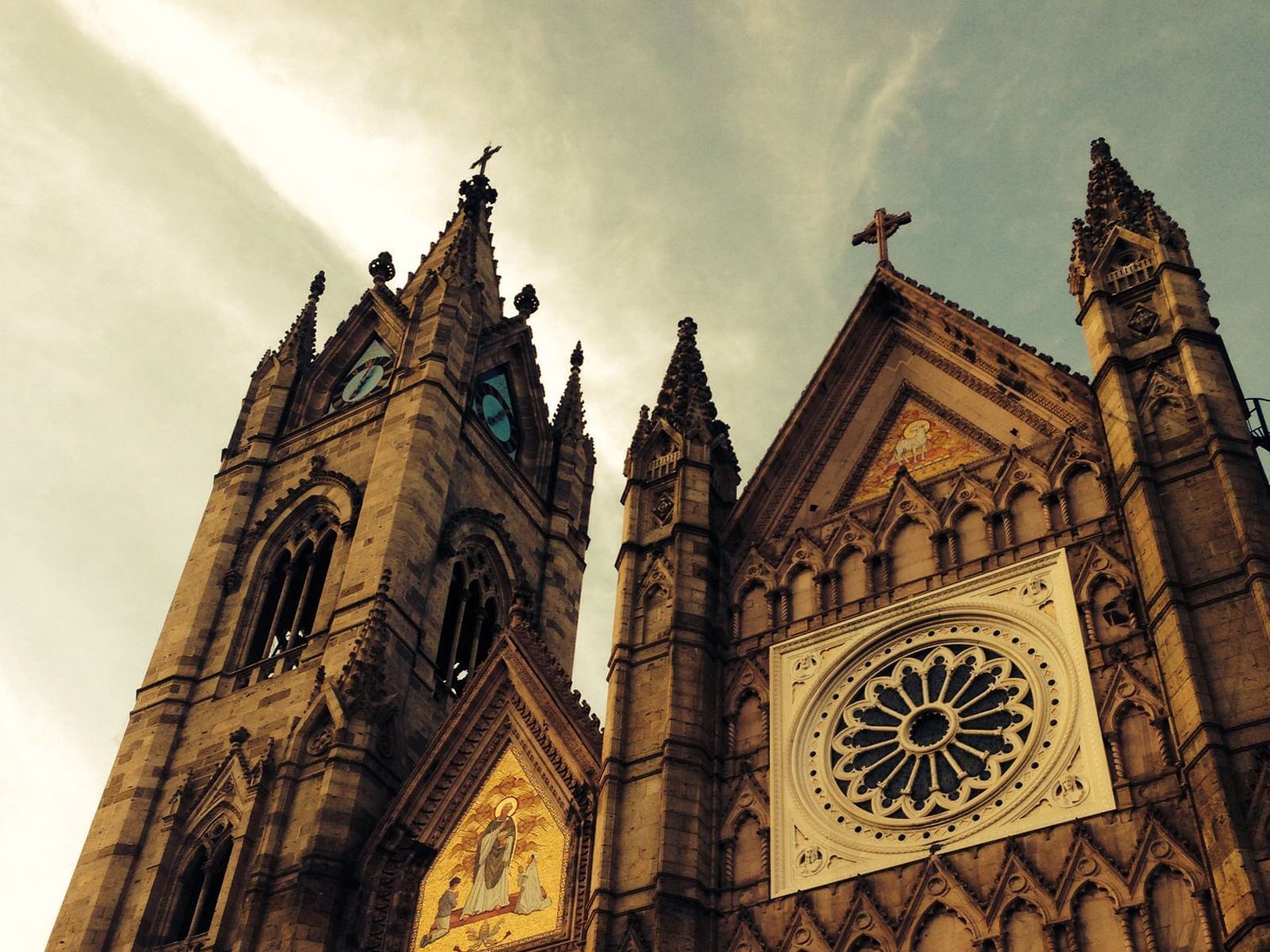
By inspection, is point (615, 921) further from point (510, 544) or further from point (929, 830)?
point (510, 544)

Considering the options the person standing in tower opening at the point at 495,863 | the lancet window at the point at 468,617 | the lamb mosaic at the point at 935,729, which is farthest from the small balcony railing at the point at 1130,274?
the lancet window at the point at 468,617

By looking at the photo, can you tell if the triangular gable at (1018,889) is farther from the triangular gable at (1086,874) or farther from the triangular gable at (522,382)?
the triangular gable at (522,382)

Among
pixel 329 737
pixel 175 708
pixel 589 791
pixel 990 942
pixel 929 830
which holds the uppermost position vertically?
pixel 175 708

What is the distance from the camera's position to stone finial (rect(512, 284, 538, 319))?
40625 mm

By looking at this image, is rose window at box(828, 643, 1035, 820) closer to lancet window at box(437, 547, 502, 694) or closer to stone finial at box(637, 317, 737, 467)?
stone finial at box(637, 317, 737, 467)

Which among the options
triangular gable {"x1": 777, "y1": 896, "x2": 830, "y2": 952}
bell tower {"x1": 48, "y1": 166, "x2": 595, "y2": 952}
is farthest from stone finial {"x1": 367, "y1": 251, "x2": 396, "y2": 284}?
triangular gable {"x1": 777, "y1": 896, "x2": 830, "y2": 952}

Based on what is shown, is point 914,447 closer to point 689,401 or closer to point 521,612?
point 689,401

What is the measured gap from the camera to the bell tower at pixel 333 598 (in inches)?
1014

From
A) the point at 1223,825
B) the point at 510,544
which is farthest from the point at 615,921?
the point at 510,544

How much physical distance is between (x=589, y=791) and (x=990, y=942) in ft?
22.6

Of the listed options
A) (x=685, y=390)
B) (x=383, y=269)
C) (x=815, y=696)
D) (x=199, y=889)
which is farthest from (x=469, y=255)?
(x=815, y=696)

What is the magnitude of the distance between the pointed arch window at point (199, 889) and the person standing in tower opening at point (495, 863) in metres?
5.28

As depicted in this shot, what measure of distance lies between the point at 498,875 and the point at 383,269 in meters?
20.8

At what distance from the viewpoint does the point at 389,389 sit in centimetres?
3444
